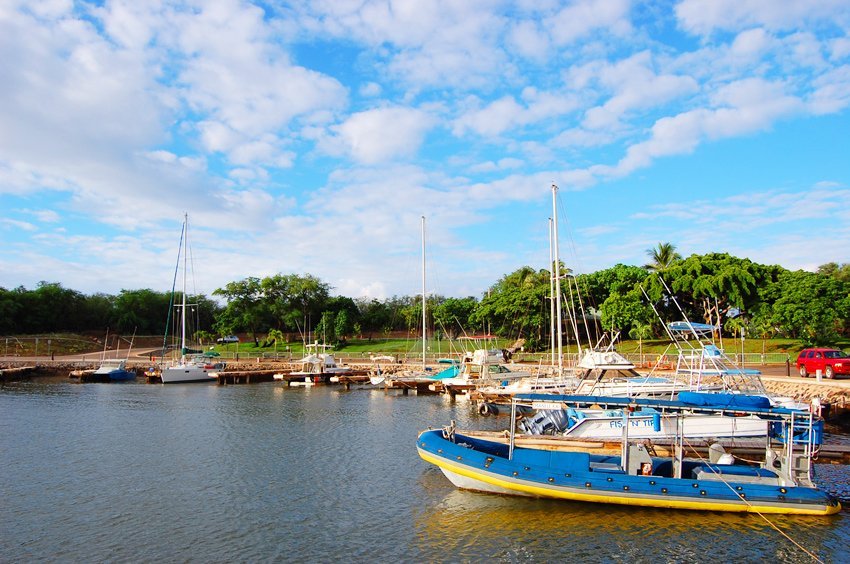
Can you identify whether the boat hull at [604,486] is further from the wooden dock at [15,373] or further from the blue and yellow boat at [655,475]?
the wooden dock at [15,373]

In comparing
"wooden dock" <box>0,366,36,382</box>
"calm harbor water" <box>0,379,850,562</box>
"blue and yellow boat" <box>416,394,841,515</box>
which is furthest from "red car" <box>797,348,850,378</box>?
"wooden dock" <box>0,366,36,382</box>

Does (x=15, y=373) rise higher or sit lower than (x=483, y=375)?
lower

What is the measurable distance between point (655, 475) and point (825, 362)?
987 inches

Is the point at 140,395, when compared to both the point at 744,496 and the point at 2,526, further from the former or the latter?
the point at 744,496

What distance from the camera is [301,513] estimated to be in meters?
17.1

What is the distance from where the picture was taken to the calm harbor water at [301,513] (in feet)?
47.6

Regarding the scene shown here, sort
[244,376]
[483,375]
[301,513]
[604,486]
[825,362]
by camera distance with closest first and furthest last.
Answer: [604,486]
[301,513]
[825,362]
[483,375]
[244,376]

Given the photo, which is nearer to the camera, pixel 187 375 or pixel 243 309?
pixel 187 375

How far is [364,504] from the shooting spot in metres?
17.9

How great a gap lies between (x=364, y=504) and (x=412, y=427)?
12.8 m

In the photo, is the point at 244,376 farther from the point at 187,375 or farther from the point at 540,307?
the point at 540,307

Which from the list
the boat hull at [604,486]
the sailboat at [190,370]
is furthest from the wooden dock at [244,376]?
the boat hull at [604,486]

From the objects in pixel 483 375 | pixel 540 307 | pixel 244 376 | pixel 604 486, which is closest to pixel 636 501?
pixel 604 486

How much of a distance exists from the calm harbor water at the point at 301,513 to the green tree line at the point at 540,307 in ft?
67.5
